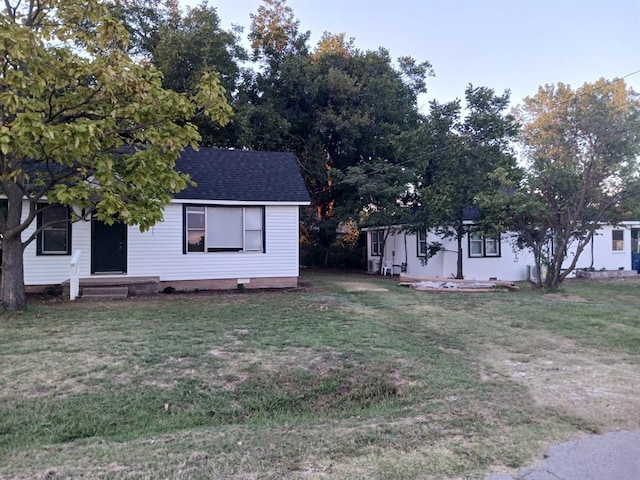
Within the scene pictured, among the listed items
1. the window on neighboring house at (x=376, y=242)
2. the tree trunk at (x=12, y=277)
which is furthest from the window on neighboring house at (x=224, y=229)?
the window on neighboring house at (x=376, y=242)

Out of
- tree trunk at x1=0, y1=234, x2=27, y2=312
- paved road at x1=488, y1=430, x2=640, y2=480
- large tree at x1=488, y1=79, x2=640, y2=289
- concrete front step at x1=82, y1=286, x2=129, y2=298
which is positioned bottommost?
paved road at x1=488, y1=430, x2=640, y2=480

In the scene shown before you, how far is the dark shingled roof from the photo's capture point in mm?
13664

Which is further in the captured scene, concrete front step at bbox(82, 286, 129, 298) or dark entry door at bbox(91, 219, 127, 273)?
dark entry door at bbox(91, 219, 127, 273)

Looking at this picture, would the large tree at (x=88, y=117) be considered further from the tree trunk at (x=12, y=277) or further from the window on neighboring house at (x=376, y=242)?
the window on neighboring house at (x=376, y=242)

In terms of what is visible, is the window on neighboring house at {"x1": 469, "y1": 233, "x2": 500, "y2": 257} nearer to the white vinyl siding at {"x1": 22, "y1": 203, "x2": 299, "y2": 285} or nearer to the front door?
the front door

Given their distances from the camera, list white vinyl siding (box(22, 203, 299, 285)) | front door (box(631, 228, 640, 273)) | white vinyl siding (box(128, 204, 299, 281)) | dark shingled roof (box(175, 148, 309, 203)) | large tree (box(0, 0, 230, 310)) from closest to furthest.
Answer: large tree (box(0, 0, 230, 310)) → white vinyl siding (box(22, 203, 299, 285)) → white vinyl siding (box(128, 204, 299, 281)) → dark shingled roof (box(175, 148, 309, 203)) → front door (box(631, 228, 640, 273))

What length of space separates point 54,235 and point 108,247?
52.3 inches

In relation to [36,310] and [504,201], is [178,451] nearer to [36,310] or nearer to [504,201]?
[36,310]

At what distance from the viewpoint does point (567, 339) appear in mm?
7625

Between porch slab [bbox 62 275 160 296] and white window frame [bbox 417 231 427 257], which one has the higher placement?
white window frame [bbox 417 231 427 257]

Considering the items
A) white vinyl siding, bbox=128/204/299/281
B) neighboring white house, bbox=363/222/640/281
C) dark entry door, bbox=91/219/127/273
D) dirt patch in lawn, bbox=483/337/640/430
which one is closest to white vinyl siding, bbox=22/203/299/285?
white vinyl siding, bbox=128/204/299/281

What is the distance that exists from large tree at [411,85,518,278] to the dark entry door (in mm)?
10348

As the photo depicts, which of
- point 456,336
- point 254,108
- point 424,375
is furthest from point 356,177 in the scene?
point 424,375

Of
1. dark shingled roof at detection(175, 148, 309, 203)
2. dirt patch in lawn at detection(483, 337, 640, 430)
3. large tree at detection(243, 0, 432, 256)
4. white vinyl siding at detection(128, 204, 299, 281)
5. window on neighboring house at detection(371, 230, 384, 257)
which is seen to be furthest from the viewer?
window on neighboring house at detection(371, 230, 384, 257)
